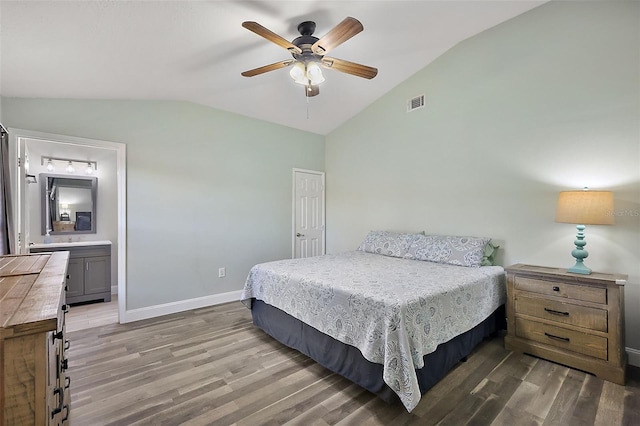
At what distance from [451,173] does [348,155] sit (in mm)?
1846

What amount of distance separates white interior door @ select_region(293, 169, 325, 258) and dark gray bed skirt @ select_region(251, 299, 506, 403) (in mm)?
1995

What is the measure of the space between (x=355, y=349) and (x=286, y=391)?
582mm

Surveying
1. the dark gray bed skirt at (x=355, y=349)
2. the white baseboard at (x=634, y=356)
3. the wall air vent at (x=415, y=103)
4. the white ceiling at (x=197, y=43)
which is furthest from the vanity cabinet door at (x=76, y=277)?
the white baseboard at (x=634, y=356)

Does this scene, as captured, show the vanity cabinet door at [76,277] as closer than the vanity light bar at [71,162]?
Yes

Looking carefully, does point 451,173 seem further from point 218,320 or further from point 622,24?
point 218,320

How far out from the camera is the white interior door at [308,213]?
487 cm

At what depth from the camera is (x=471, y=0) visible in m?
2.66

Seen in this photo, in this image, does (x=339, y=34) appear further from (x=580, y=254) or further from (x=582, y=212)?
(x=580, y=254)

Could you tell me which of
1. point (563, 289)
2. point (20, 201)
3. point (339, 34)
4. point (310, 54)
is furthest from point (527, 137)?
point (20, 201)

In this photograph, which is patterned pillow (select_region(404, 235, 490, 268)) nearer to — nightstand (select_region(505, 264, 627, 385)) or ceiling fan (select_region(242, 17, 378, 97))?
nightstand (select_region(505, 264, 627, 385))

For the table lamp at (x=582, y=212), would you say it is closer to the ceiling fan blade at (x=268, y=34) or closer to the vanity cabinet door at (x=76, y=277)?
the ceiling fan blade at (x=268, y=34)

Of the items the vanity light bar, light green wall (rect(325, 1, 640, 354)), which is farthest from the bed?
the vanity light bar

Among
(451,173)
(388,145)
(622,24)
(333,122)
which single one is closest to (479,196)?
(451,173)

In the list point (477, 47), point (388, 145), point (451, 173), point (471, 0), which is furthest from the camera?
point (388, 145)
